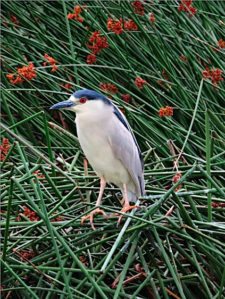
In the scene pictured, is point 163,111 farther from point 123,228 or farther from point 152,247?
point 123,228

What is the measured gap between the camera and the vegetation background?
2336 millimetres

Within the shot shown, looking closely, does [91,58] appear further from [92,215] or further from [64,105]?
[92,215]

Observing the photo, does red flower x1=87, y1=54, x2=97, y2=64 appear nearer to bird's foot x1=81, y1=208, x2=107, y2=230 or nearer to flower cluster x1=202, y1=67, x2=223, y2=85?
flower cluster x1=202, y1=67, x2=223, y2=85

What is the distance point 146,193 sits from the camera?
2.78m

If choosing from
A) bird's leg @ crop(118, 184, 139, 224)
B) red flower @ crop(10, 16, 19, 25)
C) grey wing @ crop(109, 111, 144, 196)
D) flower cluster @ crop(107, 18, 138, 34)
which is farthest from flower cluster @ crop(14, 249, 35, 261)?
red flower @ crop(10, 16, 19, 25)

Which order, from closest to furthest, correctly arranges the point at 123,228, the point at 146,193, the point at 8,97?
the point at 123,228
the point at 146,193
the point at 8,97

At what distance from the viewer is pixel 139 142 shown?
137 inches

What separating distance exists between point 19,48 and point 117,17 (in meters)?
0.55

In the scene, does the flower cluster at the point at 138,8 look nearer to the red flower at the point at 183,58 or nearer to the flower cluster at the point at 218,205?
the red flower at the point at 183,58

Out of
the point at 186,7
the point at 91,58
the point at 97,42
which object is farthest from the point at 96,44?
the point at 186,7

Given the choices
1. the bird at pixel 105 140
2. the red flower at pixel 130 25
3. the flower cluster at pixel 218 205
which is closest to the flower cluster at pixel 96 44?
the red flower at pixel 130 25

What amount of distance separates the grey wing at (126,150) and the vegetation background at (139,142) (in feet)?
0.28

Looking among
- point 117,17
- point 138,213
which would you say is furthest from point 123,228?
point 117,17

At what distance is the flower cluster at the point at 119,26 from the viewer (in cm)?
349
